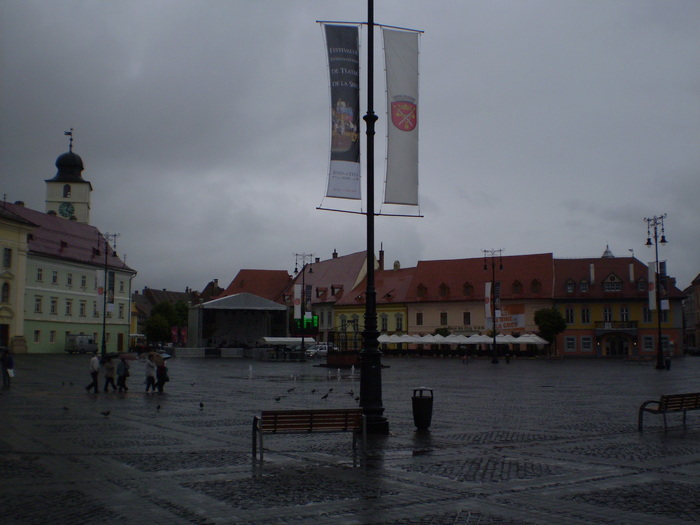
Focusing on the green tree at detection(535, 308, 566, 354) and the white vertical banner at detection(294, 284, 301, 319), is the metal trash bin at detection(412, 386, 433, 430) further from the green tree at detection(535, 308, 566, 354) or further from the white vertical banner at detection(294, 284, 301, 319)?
the green tree at detection(535, 308, 566, 354)

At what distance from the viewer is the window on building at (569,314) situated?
259 feet

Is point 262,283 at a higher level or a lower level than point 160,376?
higher

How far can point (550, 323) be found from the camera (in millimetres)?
71125

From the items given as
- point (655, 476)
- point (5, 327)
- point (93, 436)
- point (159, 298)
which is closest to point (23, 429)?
point (93, 436)

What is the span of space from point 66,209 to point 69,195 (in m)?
2.02

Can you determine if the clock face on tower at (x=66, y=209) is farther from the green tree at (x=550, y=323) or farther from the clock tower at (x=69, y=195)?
the green tree at (x=550, y=323)

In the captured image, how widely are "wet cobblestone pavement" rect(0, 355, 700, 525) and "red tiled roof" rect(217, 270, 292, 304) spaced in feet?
284

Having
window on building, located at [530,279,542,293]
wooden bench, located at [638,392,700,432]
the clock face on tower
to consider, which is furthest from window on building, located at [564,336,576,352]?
wooden bench, located at [638,392,700,432]

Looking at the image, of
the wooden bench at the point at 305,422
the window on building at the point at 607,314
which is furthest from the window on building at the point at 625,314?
the wooden bench at the point at 305,422

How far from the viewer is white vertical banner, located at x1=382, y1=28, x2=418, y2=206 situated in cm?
Result: 1420

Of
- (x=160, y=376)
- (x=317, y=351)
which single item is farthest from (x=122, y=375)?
(x=317, y=351)

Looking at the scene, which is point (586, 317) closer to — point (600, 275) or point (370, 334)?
point (600, 275)

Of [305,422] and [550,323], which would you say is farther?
[550,323]

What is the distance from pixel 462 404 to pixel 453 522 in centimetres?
1437
